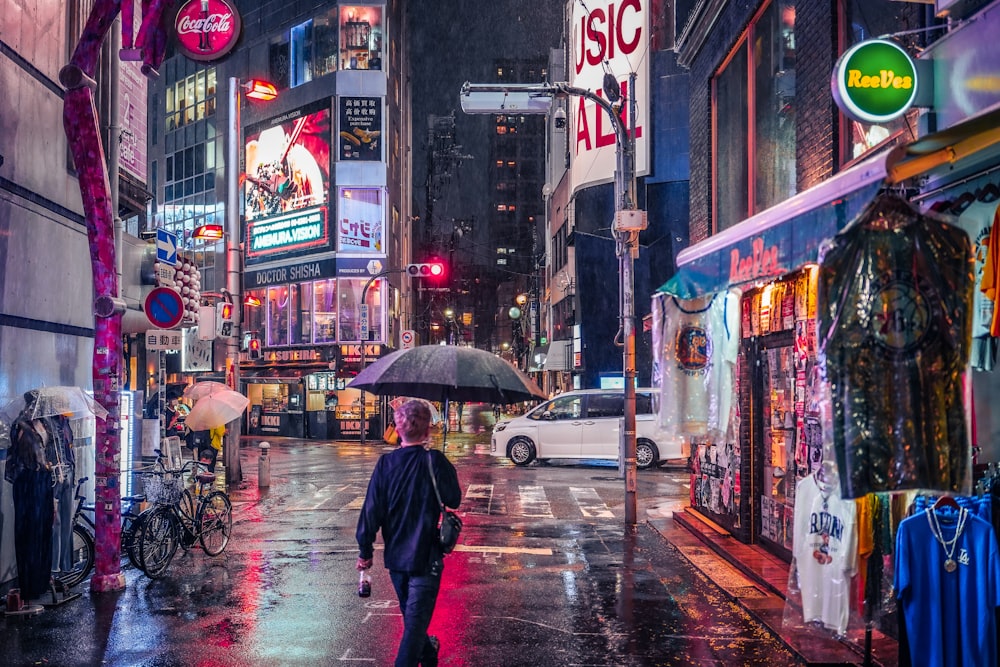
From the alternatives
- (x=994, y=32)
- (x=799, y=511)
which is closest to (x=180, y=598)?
(x=799, y=511)

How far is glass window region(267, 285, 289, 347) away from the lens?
44.5 meters

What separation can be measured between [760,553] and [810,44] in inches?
238

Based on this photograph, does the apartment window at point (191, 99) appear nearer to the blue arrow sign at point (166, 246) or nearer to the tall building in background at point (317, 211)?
the tall building in background at point (317, 211)

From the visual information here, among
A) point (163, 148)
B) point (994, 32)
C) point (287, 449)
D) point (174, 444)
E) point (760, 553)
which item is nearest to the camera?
point (994, 32)

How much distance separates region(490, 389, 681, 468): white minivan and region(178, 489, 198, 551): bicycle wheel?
1394 centimetres

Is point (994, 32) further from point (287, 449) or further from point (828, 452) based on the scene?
point (287, 449)

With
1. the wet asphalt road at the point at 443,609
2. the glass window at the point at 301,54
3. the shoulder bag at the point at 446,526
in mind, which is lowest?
the wet asphalt road at the point at 443,609

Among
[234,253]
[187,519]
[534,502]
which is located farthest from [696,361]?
[234,253]

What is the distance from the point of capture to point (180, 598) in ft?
31.4

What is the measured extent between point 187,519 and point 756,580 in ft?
22.8

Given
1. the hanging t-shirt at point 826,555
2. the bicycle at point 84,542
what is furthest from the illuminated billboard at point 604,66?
the hanging t-shirt at point 826,555

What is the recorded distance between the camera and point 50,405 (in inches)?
362

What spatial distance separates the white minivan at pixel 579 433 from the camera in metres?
24.8

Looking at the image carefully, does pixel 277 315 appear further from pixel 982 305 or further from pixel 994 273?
pixel 994 273
